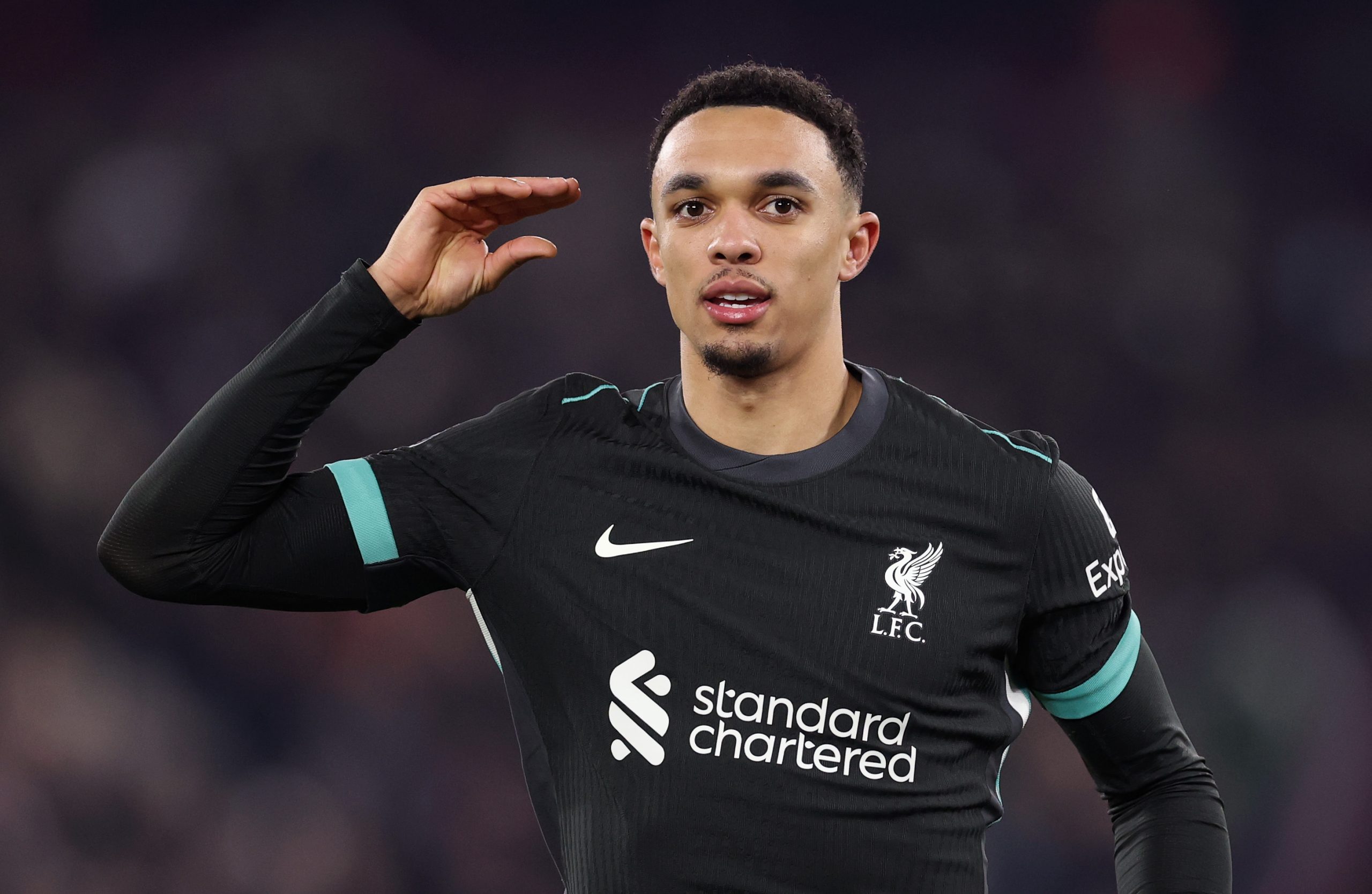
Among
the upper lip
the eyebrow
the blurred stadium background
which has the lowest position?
the blurred stadium background

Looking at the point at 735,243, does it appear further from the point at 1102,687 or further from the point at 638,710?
the point at 1102,687

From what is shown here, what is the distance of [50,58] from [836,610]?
11.4 feet

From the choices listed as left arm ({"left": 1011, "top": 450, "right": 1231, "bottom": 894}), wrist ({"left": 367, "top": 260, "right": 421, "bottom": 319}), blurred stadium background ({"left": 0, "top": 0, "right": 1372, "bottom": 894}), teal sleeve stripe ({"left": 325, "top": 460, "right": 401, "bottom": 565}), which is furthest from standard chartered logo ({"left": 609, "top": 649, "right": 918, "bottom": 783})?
blurred stadium background ({"left": 0, "top": 0, "right": 1372, "bottom": 894})

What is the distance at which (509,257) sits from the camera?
2.03 meters

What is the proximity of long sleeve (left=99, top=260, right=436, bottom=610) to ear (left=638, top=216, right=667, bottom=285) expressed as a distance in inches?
15.4

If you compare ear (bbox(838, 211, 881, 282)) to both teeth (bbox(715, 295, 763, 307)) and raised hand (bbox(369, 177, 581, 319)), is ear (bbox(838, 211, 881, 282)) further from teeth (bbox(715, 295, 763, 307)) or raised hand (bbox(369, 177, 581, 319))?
raised hand (bbox(369, 177, 581, 319))

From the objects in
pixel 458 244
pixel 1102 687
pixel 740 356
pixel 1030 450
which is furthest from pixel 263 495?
pixel 1102 687

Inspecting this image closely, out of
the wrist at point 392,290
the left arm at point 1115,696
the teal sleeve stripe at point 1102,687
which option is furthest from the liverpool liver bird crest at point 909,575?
the wrist at point 392,290

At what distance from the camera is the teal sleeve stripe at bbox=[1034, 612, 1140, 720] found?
201 centimetres

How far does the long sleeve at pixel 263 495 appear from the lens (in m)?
1.85

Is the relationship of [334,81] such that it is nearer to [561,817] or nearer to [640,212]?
[640,212]

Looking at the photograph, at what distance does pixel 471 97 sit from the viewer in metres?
4.48

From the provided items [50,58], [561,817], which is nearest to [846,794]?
[561,817]

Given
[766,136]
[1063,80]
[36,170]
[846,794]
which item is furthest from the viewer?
[1063,80]
